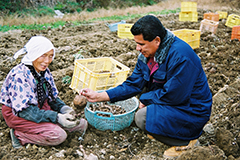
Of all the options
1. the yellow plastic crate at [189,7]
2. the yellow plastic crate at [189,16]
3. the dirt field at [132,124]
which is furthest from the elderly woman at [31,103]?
the yellow plastic crate at [189,16]

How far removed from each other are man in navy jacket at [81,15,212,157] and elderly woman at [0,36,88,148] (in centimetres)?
94

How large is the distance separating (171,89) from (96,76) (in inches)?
55.0

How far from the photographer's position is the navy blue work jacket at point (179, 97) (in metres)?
2.53

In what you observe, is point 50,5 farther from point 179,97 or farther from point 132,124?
point 179,97

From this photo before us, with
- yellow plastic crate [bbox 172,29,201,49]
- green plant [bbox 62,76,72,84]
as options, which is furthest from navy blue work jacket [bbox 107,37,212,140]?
yellow plastic crate [bbox 172,29,201,49]

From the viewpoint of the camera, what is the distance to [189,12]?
954 cm

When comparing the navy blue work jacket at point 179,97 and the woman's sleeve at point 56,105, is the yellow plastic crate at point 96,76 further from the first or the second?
the navy blue work jacket at point 179,97

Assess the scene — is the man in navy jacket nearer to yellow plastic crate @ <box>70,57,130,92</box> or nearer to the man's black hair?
the man's black hair

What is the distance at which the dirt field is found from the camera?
271cm

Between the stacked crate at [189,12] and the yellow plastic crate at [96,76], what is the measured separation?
6.10 m

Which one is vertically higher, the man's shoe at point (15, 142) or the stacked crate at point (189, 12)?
the man's shoe at point (15, 142)

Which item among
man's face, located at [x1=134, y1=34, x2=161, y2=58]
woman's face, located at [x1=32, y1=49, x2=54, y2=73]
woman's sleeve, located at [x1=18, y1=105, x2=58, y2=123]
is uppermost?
man's face, located at [x1=134, y1=34, x2=161, y2=58]

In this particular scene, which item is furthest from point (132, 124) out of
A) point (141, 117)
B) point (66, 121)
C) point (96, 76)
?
point (66, 121)

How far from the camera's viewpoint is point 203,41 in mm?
7000
